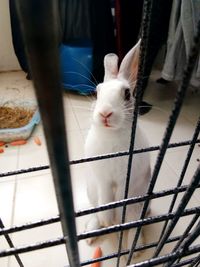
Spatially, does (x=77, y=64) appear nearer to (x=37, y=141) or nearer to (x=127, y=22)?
(x=127, y=22)

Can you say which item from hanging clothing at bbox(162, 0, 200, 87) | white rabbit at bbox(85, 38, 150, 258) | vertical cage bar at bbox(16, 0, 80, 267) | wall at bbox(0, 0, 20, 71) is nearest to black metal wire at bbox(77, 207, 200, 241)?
vertical cage bar at bbox(16, 0, 80, 267)

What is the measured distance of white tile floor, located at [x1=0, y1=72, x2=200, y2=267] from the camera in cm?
72

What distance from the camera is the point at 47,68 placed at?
3.8 inches

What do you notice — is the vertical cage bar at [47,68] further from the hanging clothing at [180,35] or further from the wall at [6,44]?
the wall at [6,44]

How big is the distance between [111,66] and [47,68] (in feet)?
1.98

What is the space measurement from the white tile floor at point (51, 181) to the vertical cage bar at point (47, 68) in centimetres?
29

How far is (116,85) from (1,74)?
150 centimetres

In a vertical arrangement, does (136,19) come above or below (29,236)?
above

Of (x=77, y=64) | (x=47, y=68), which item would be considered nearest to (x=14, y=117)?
(x=77, y=64)

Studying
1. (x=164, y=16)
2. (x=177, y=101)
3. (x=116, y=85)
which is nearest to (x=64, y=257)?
(x=116, y=85)

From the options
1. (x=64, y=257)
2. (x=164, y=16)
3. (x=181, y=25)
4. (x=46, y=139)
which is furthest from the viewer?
(x=164, y=16)

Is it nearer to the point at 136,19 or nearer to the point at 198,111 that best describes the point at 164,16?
the point at 136,19

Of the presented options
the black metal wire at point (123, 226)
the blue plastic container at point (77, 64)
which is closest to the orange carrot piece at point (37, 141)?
the blue plastic container at point (77, 64)

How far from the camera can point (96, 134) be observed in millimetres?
634
